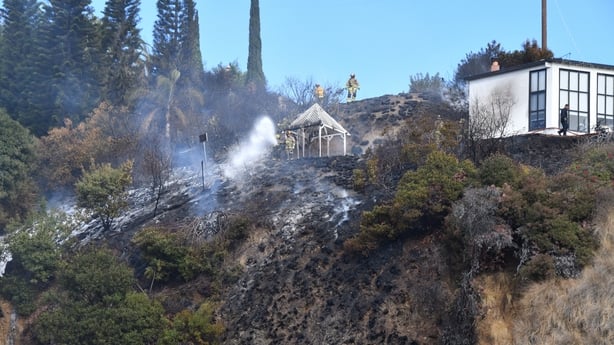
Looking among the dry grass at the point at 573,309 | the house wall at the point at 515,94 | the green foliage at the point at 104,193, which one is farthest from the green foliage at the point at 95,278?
the house wall at the point at 515,94

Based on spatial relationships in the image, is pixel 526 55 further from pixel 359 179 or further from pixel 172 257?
pixel 172 257

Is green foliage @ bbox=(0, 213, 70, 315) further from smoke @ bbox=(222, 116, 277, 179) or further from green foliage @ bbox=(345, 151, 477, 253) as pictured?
green foliage @ bbox=(345, 151, 477, 253)

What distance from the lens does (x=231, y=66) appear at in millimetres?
Result: 57031

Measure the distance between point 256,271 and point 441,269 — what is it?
20.6 feet

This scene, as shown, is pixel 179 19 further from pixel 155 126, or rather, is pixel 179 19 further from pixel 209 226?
pixel 209 226

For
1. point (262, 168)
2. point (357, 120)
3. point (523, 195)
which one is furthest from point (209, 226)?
point (357, 120)

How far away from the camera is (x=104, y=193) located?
3262 cm

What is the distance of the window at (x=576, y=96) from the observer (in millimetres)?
31844

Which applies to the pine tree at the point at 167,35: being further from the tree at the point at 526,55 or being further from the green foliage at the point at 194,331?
the green foliage at the point at 194,331

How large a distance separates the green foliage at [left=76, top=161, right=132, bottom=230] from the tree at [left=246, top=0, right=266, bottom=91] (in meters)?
22.5

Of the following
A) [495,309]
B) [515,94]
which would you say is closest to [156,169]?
[515,94]

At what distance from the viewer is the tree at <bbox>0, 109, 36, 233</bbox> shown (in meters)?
37.2

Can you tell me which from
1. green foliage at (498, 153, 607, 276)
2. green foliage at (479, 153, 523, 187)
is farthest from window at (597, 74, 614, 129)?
green foliage at (498, 153, 607, 276)

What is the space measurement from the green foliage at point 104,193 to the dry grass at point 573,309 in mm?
17030
